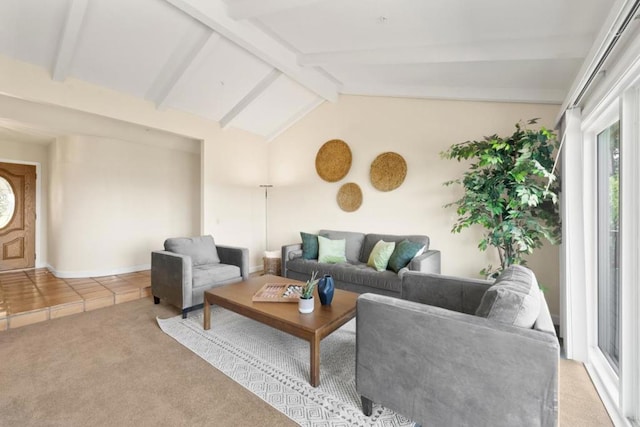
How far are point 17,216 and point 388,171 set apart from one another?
610cm

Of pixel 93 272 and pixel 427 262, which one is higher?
pixel 427 262

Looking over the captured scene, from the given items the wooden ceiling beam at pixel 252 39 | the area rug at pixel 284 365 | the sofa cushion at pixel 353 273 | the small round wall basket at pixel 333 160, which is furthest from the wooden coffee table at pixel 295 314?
the wooden ceiling beam at pixel 252 39

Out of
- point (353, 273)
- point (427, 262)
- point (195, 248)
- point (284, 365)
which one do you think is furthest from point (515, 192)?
point (195, 248)

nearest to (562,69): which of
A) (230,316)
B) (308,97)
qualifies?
(308,97)

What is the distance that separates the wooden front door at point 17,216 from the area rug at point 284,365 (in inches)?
154

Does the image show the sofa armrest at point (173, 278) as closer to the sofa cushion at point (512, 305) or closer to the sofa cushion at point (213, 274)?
the sofa cushion at point (213, 274)

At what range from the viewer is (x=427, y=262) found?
127 inches

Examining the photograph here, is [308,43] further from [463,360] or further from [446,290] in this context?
[463,360]

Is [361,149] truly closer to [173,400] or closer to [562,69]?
[562,69]

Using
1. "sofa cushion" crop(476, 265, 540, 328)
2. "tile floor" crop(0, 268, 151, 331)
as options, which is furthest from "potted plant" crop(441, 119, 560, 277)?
"tile floor" crop(0, 268, 151, 331)

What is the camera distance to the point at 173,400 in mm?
1795

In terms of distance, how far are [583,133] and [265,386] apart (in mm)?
3086

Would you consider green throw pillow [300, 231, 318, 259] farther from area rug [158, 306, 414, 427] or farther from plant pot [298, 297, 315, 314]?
plant pot [298, 297, 315, 314]

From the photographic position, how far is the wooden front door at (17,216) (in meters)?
4.66
